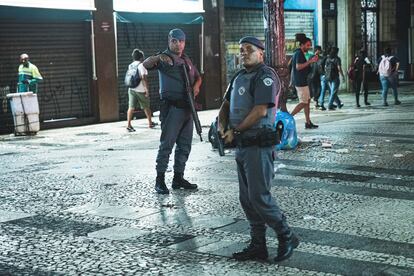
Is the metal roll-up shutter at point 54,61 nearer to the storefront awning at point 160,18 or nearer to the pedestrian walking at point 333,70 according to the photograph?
the storefront awning at point 160,18

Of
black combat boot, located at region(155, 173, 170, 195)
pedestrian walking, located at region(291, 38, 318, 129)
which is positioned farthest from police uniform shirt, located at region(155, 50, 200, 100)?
pedestrian walking, located at region(291, 38, 318, 129)

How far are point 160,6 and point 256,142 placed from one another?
14912mm

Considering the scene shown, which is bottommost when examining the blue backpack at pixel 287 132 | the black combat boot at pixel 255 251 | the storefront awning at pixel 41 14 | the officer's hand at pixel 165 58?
the black combat boot at pixel 255 251

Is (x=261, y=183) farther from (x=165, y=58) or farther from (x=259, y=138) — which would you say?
(x=165, y=58)

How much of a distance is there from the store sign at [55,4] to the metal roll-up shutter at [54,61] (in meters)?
0.51

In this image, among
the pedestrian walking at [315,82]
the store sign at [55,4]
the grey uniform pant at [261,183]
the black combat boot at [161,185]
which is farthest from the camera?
the pedestrian walking at [315,82]

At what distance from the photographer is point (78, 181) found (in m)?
9.46

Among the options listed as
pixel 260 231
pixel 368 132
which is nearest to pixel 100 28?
pixel 368 132

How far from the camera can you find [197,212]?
7.22m

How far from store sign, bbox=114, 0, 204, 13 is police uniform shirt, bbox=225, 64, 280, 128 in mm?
13626

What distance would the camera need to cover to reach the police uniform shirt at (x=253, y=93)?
5332 mm

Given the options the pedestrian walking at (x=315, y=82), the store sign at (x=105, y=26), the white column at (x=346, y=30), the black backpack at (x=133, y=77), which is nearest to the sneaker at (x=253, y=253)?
the black backpack at (x=133, y=77)

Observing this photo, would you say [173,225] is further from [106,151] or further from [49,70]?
[49,70]

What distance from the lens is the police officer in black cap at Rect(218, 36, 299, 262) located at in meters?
5.32
